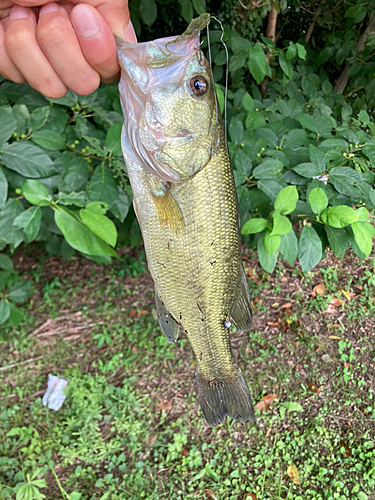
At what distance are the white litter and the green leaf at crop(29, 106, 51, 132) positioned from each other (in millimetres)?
2272

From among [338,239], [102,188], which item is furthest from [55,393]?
[338,239]

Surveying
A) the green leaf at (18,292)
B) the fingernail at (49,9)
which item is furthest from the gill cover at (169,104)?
the green leaf at (18,292)

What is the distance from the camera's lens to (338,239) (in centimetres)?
198

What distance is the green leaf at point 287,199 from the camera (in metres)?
1.81

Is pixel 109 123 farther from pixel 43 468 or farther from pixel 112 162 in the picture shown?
pixel 43 468

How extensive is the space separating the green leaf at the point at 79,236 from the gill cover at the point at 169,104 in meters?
0.66

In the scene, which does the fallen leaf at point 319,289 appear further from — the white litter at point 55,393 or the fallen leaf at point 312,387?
the white litter at point 55,393

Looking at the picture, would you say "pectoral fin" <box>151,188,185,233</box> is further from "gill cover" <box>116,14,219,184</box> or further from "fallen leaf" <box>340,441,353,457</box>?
"fallen leaf" <box>340,441,353,457</box>

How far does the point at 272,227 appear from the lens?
6.29 ft

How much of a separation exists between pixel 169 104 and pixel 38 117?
1086mm

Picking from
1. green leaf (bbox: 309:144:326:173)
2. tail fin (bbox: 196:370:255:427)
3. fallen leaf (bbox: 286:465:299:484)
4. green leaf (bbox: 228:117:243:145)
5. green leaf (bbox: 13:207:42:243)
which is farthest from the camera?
fallen leaf (bbox: 286:465:299:484)

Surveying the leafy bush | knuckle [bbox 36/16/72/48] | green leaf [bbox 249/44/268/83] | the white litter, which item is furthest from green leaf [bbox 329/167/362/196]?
the white litter

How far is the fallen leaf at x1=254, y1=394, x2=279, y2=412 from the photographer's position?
2864mm

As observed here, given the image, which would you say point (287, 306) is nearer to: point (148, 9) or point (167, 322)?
point (167, 322)
